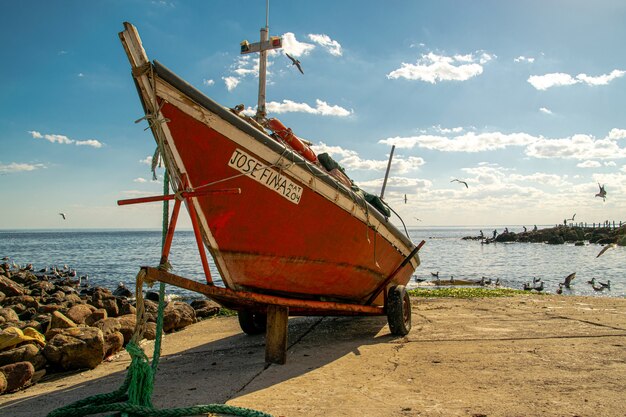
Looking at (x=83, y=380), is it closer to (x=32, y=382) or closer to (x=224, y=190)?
(x=32, y=382)

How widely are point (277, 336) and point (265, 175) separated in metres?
1.78

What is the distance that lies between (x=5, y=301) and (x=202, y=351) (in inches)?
427

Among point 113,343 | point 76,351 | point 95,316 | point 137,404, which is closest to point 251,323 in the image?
point 113,343

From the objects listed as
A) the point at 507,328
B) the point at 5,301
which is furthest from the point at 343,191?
the point at 5,301

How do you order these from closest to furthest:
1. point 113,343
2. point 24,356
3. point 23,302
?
point 24,356 → point 113,343 → point 23,302

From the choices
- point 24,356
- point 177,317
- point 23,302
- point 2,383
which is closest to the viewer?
point 2,383

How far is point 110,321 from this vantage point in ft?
21.0

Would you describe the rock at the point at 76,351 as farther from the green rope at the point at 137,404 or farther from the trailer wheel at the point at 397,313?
the trailer wheel at the point at 397,313

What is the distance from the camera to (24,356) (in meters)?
4.98

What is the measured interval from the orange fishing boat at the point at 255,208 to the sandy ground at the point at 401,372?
68cm

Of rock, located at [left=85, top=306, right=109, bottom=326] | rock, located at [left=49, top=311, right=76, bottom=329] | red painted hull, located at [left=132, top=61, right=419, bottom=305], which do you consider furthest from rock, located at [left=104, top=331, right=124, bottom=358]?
red painted hull, located at [left=132, top=61, right=419, bottom=305]

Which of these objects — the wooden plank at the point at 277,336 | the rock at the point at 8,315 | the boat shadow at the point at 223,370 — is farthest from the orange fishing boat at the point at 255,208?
the rock at the point at 8,315

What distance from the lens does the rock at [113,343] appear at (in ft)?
18.7

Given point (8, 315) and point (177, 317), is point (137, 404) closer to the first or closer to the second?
point (177, 317)
